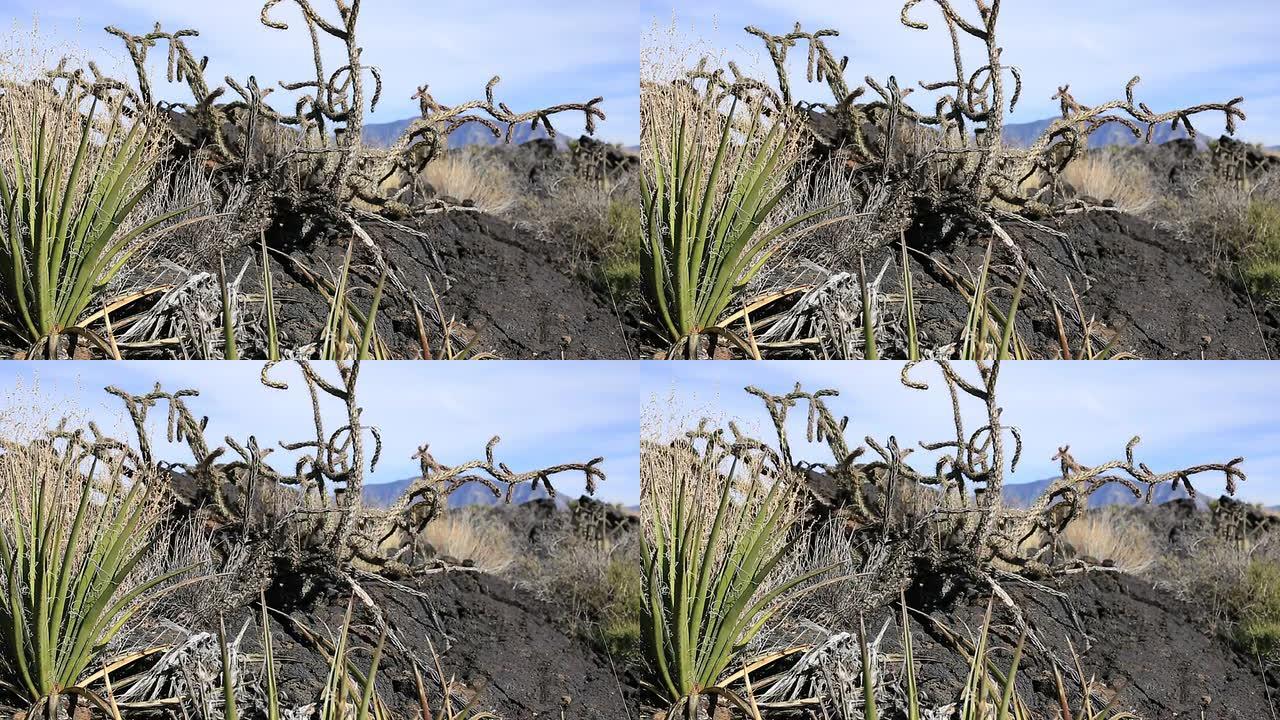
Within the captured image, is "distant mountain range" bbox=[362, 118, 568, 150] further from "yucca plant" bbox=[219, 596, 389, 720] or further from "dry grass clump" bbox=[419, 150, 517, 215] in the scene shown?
"yucca plant" bbox=[219, 596, 389, 720]

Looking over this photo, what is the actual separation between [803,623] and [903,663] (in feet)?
1.29

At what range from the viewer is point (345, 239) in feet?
11.7

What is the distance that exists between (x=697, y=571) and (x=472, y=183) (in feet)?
6.85

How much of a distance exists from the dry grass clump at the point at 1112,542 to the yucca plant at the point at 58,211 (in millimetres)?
4085

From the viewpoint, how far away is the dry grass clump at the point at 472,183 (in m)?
4.05

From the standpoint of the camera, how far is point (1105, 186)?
455 centimetres

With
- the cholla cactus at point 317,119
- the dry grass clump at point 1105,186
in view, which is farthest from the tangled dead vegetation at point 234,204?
the dry grass clump at point 1105,186

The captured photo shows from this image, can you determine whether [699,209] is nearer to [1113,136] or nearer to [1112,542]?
[1112,542]

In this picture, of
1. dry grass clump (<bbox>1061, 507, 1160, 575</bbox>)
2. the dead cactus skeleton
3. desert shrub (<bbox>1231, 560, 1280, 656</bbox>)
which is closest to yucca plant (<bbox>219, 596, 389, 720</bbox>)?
the dead cactus skeleton

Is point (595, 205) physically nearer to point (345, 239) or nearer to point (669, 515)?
point (345, 239)

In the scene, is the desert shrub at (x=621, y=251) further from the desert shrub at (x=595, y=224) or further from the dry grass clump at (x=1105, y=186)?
the dry grass clump at (x=1105, y=186)

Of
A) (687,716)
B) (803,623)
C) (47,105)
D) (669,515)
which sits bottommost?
(687,716)

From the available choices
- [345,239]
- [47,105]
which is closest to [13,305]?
[47,105]

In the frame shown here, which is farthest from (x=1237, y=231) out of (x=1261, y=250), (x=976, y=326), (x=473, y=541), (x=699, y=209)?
(x=473, y=541)
